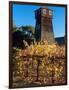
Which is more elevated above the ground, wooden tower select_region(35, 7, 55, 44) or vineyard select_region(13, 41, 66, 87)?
wooden tower select_region(35, 7, 55, 44)

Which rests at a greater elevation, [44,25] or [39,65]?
[44,25]

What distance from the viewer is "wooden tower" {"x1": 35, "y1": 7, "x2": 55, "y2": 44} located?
2.82 m

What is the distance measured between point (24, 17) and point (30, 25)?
112 mm

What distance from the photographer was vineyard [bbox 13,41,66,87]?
278 centimetres

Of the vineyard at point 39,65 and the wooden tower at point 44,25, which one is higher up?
the wooden tower at point 44,25

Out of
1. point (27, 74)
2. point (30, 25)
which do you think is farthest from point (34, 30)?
point (27, 74)

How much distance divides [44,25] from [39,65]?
1.51ft

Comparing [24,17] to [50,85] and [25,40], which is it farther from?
[50,85]

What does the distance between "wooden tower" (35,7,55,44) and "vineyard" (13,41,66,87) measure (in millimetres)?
69

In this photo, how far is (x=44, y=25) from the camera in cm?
284

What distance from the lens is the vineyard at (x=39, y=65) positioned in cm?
278

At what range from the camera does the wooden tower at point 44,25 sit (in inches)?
111

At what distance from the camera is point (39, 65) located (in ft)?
9.29

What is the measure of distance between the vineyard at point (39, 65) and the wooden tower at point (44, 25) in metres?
0.07
